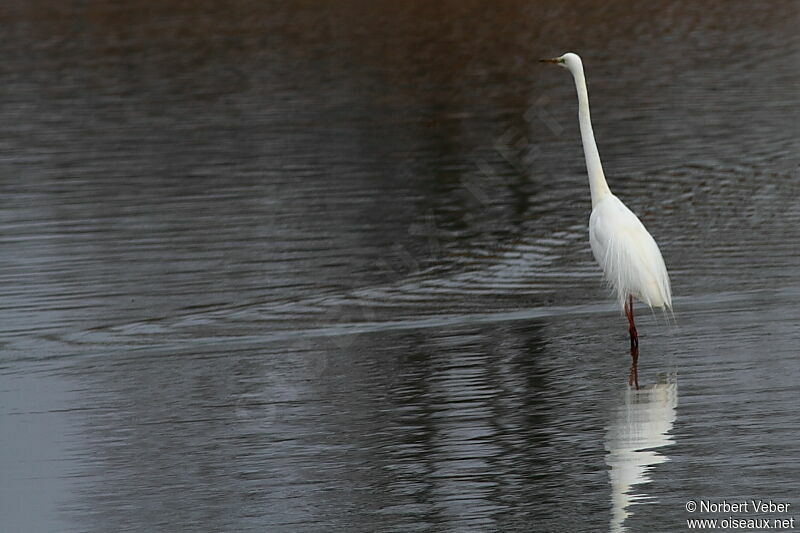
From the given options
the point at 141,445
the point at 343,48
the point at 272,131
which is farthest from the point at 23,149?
the point at 141,445

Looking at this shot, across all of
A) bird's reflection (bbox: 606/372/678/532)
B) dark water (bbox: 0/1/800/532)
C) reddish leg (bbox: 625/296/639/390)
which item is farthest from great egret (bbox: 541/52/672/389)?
bird's reflection (bbox: 606/372/678/532)

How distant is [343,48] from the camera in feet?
99.3

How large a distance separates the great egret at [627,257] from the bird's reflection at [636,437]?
0.47 meters

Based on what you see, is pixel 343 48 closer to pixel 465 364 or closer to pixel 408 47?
pixel 408 47

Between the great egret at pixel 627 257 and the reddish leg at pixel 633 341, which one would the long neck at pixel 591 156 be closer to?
the great egret at pixel 627 257

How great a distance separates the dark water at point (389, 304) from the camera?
7332mm

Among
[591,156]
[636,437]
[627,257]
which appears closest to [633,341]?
[627,257]

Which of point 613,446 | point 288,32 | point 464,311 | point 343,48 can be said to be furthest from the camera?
point 288,32

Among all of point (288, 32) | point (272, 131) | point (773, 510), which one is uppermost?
point (288, 32)

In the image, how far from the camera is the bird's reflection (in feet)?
22.6

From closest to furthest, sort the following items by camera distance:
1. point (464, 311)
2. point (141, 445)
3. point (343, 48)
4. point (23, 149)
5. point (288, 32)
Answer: point (141, 445) → point (464, 311) → point (23, 149) → point (343, 48) → point (288, 32)

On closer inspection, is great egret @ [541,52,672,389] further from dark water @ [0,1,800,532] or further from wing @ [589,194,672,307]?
dark water @ [0,1,800,532]

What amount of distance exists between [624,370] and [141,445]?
2923 mm

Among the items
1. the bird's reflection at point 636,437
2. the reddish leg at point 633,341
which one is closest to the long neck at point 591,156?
the reddish leg at point 633,341
